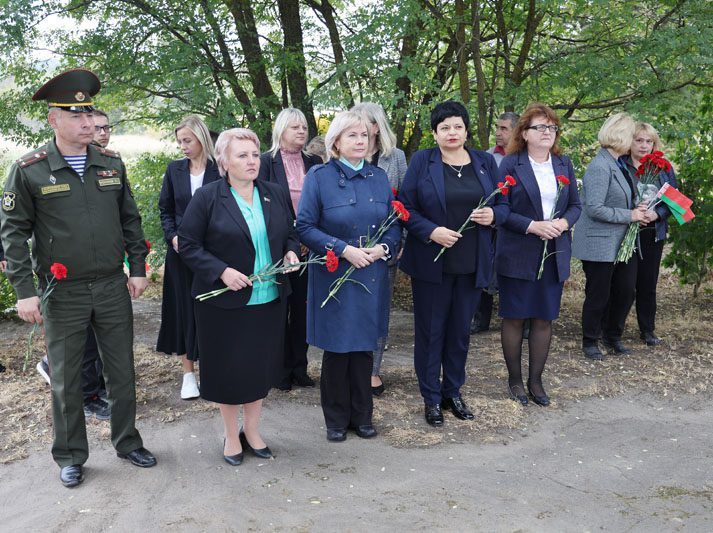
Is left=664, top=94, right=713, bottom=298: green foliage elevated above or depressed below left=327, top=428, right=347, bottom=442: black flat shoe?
above

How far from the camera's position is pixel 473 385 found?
5.38m

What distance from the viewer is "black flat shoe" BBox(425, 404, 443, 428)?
454cm

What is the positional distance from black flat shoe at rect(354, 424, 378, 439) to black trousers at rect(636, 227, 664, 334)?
3.17 meters

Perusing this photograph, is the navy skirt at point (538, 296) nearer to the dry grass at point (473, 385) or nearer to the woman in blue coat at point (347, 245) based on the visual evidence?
the dry grass at point (473, 385)

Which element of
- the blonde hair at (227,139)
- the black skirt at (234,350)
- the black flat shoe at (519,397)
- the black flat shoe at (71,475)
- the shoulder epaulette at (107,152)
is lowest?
the black flat shoe at (71,475)

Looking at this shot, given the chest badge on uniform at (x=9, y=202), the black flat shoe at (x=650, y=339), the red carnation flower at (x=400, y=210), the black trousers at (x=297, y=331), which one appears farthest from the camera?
the black flat shoe at (x=650, y=339)

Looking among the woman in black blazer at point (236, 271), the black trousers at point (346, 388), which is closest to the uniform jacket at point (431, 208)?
the black trousers at point (346, 388)

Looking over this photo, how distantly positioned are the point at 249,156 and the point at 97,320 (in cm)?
124

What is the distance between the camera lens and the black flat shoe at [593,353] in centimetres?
601

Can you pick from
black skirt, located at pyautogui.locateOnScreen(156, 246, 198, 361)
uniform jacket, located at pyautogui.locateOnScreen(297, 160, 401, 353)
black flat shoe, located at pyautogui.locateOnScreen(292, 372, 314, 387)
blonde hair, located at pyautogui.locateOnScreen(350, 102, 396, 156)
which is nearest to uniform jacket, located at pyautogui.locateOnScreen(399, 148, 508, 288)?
uniform jacket, located at pyautogui.locateOnScreen(297, 160, 401, 353)

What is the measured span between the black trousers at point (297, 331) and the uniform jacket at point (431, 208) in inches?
41.3

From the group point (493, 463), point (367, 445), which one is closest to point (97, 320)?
point (367, 445)

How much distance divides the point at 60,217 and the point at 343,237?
158 centimetres

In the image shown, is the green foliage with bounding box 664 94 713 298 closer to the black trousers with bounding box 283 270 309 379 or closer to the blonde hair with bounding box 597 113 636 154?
the blonde hair with bounding box 597 113 636 154
